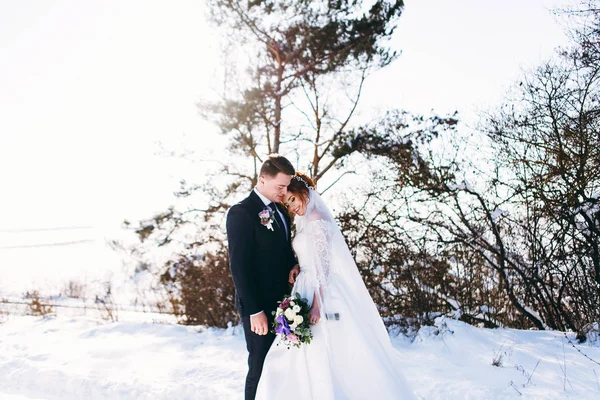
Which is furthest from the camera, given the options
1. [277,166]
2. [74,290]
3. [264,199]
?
[74,290]

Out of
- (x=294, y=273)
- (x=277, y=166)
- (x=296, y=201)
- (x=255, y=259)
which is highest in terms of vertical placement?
(x=277, y=166)

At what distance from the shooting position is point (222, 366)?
5195mm

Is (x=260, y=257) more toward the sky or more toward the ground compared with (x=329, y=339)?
more toward the sky

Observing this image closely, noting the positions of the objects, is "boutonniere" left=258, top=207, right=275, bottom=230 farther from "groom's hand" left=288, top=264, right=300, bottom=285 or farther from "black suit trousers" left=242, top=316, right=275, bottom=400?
"black suit trousers" left=242, top=316, right=275, bottom=400

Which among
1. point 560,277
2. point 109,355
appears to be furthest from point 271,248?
point 560,277

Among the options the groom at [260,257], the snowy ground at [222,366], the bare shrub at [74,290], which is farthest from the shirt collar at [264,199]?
the bare shrub at [74,290]

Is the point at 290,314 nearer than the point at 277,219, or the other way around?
the point at 290,314

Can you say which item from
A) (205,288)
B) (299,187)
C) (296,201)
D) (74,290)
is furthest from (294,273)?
(74,290)

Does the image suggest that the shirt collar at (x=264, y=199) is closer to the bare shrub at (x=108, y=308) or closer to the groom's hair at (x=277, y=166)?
the groom's hair at (x=277, y=166)

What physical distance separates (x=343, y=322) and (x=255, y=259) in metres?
0.76

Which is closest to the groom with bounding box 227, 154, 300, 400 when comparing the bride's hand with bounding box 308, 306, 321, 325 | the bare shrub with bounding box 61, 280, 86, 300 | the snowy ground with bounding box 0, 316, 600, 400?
the bride's hand with bounding box 308, 306, 321, 325

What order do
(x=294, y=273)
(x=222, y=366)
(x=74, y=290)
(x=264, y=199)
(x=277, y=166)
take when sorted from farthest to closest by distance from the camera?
(x=74, y=290) → (x=222, y=366) → (x=294, y=273) → (x=264, y=199) → (x=277, y=166)

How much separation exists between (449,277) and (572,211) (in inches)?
76.7

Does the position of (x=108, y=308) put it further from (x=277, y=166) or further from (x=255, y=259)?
(x=277, y=166)
